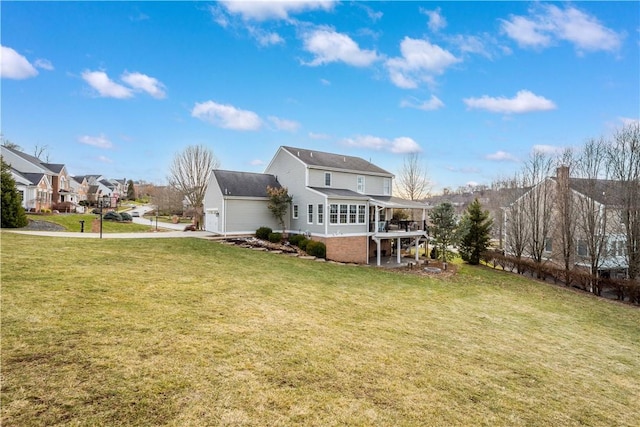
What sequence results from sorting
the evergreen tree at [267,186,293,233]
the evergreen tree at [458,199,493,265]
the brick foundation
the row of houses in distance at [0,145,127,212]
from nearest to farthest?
the brick foundation
the evergreen tree at [267,186,293,233]
the evergreen tree at [458,199,493,265]
the row of houses in distance at [0,145,127,212]

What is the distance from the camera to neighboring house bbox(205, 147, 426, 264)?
73.0ft

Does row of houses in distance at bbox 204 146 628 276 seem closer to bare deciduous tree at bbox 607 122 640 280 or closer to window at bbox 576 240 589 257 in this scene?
window at bbox 576 240 589 257

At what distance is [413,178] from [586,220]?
74.6 feet

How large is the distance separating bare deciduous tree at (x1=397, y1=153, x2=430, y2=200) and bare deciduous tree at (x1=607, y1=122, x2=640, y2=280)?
22869mm

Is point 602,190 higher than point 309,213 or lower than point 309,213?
higher

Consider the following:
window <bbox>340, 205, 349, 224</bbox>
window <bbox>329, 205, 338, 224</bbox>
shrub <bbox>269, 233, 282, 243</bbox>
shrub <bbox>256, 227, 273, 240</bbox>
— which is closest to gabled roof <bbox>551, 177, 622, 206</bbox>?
window <bbox>340, 205, 349, 224</bbox>

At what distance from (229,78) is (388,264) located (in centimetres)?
1753

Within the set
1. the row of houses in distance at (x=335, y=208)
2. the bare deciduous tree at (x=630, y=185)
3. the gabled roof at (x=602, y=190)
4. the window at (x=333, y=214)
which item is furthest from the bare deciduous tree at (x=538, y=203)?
→ the window at (x=333, y=214)

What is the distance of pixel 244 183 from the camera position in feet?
83.4

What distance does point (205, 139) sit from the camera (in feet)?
126

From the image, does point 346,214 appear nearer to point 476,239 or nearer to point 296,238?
point 296,238

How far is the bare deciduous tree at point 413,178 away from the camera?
41.3 metres

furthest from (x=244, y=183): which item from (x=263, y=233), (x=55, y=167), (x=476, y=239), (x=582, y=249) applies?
(x=55, y=167)

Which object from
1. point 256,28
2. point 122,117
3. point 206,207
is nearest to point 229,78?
point 256,28
